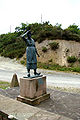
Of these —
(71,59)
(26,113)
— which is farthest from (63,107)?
(71,59)

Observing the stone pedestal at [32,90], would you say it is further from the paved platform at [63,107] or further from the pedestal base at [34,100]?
the paved platform at [63,107]

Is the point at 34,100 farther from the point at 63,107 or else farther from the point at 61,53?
the point at 61,53

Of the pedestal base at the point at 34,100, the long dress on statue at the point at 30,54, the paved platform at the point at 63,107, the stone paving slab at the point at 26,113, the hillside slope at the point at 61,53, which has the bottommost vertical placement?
the paved platform at the point at 63,107

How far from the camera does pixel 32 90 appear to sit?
17.1ft

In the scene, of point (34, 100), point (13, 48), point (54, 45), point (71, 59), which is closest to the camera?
point (34, 100)

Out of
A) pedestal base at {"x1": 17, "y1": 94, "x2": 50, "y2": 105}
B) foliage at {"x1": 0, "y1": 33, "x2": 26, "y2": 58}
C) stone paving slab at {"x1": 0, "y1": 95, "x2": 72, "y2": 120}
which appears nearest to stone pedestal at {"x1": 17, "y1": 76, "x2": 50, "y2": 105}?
pedestal base at {"x1": 17, "y1": 94, "x2": 50, "y2": 105}

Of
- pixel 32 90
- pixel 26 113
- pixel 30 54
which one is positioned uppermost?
pixel 30 54

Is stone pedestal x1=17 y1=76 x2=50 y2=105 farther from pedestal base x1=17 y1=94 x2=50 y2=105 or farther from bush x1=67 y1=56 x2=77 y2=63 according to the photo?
bush x1=67 y1=56 x2=77 y2=63

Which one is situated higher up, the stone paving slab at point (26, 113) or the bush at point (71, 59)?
the bush at point (71, 59)

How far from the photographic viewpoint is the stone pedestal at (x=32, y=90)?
5.21 metres

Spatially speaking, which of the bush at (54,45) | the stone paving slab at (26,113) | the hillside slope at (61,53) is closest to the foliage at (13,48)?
the hillside slope at (61,53)

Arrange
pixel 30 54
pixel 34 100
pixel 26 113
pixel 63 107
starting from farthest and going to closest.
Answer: pixel 30 54 < pixel 34 100 < pixel 63 107 < pixel 26 113

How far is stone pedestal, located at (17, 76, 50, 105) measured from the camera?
521cm

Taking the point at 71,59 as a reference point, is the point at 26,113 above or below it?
below
